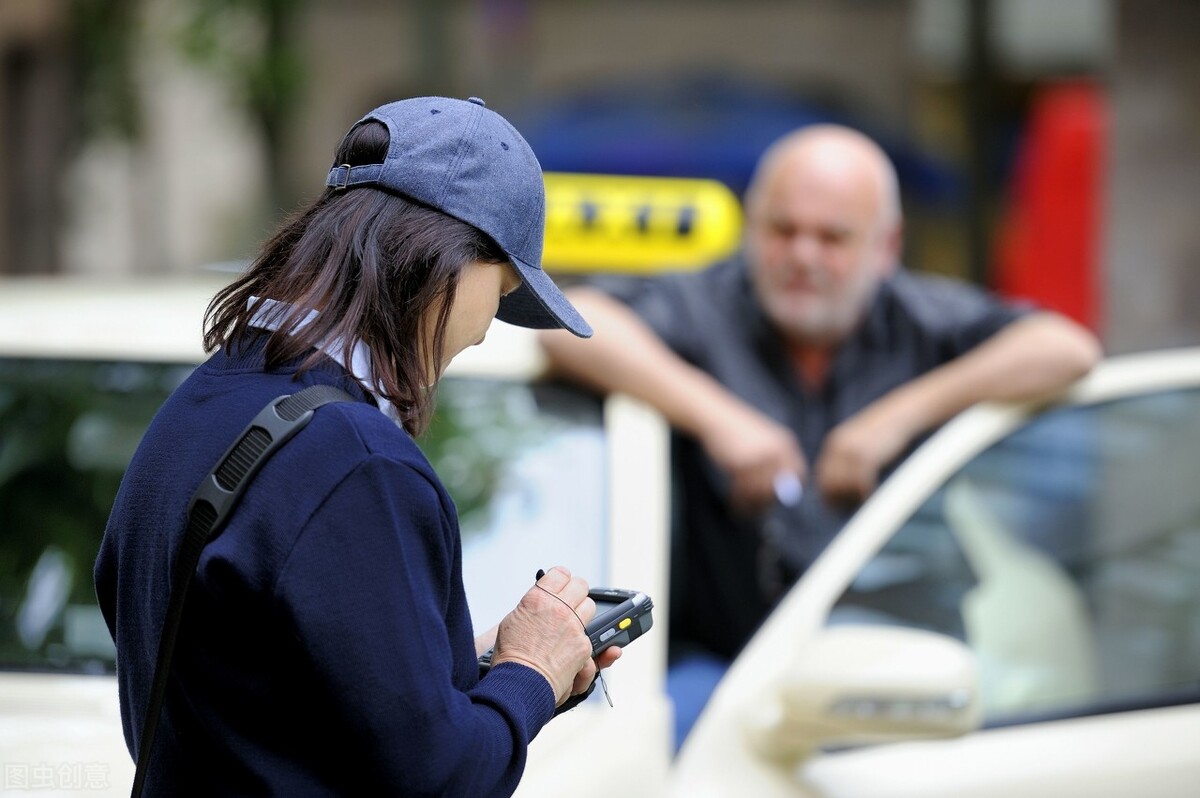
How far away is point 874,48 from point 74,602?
8.52m

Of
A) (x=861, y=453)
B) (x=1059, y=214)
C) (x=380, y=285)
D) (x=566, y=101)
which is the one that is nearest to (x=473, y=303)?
(x=380, y=285)

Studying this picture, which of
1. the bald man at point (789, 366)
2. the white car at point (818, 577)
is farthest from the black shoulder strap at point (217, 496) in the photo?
the bald man at point (789, 366)

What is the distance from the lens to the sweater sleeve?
48.1 inches

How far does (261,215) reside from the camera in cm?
926

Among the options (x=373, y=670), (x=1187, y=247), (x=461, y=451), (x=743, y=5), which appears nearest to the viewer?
(x=373, y=670)

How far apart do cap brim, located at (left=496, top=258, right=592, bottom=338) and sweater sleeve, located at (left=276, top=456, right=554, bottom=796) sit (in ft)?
0.78

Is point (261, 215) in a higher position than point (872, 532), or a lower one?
lower

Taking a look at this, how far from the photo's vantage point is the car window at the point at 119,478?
2256 mm

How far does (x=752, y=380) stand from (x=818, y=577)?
888 millimetres

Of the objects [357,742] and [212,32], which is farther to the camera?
[212,32]

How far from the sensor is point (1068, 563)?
2611mm

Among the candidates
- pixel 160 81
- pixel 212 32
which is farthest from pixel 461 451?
pixel 160 81

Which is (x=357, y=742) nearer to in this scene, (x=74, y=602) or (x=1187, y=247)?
(x=74, y=602)

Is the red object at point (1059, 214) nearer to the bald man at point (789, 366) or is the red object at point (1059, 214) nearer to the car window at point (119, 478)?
the bald man at point (789, 366)
